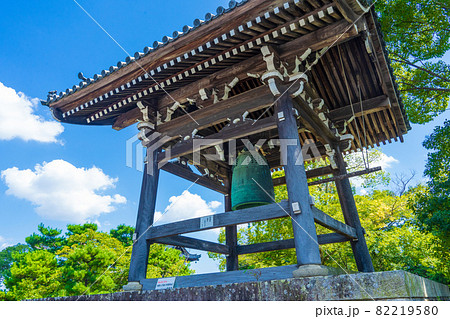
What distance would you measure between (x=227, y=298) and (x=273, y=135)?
A: 4057 millimetres

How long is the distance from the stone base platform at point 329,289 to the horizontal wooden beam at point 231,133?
2444 mm

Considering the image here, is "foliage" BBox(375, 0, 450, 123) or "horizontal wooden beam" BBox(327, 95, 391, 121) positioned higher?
"foliage" BBox(375, 0, 450, 123)

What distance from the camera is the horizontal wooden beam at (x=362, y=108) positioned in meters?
5.60

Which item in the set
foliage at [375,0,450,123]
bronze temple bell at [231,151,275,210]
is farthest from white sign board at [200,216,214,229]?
foliage at [375,0,450,123]

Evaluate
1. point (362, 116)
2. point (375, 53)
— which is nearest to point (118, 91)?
point (375, 53)

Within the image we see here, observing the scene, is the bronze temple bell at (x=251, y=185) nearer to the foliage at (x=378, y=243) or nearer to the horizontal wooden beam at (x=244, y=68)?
the horizontal wooden beam at (x=244, y=68)

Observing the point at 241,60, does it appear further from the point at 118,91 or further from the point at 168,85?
the point at 118,91

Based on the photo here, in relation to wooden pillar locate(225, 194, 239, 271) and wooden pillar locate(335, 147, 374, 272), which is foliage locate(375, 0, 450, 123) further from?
wooden pillar locate(225, 194, 239, 271)

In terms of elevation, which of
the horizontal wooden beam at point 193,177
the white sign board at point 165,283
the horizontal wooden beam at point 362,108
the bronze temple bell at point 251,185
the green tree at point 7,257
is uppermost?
the green tree at point 7,257

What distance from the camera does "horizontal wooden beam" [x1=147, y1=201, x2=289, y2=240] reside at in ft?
13.2

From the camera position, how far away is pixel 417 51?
28.9ft

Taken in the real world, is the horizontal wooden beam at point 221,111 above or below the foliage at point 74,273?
above

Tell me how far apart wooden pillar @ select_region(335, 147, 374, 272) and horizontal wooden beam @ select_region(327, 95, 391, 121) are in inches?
27.7

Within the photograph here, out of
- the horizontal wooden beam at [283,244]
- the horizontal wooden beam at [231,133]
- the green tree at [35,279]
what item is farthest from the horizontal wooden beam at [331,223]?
the green tree at [35,279]
